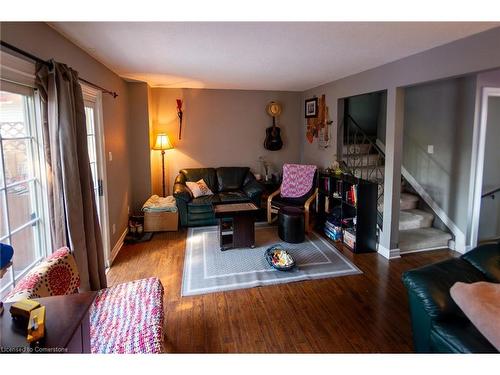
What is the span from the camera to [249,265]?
134 inches

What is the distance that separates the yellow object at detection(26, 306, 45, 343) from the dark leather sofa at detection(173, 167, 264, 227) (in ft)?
12.3

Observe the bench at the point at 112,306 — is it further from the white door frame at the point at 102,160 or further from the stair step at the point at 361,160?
the stair step at the point at 361,160

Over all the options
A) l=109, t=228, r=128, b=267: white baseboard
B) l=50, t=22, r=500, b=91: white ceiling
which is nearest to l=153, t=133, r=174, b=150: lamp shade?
l=50, t=22, r=500, b=91: white ceiling

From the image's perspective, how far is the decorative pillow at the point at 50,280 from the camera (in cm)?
142

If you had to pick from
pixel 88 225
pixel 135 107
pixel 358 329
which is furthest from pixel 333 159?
pixel 88 225

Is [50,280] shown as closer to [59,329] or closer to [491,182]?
[59,329]

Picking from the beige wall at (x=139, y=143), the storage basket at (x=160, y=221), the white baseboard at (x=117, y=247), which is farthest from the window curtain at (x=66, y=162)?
the beige wall at (x=139, y=143)

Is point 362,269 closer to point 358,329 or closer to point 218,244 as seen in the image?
point 358,329

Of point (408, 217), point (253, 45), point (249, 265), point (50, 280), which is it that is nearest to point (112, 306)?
point (50, 280)

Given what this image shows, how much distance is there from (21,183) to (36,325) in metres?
1.39

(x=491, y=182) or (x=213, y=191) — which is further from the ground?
(x=491, y=182)

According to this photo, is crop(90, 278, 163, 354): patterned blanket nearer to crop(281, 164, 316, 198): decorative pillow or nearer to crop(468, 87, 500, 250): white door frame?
crop(281, 164, 316, 198): decorative pillow

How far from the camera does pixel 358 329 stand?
7.55ft
